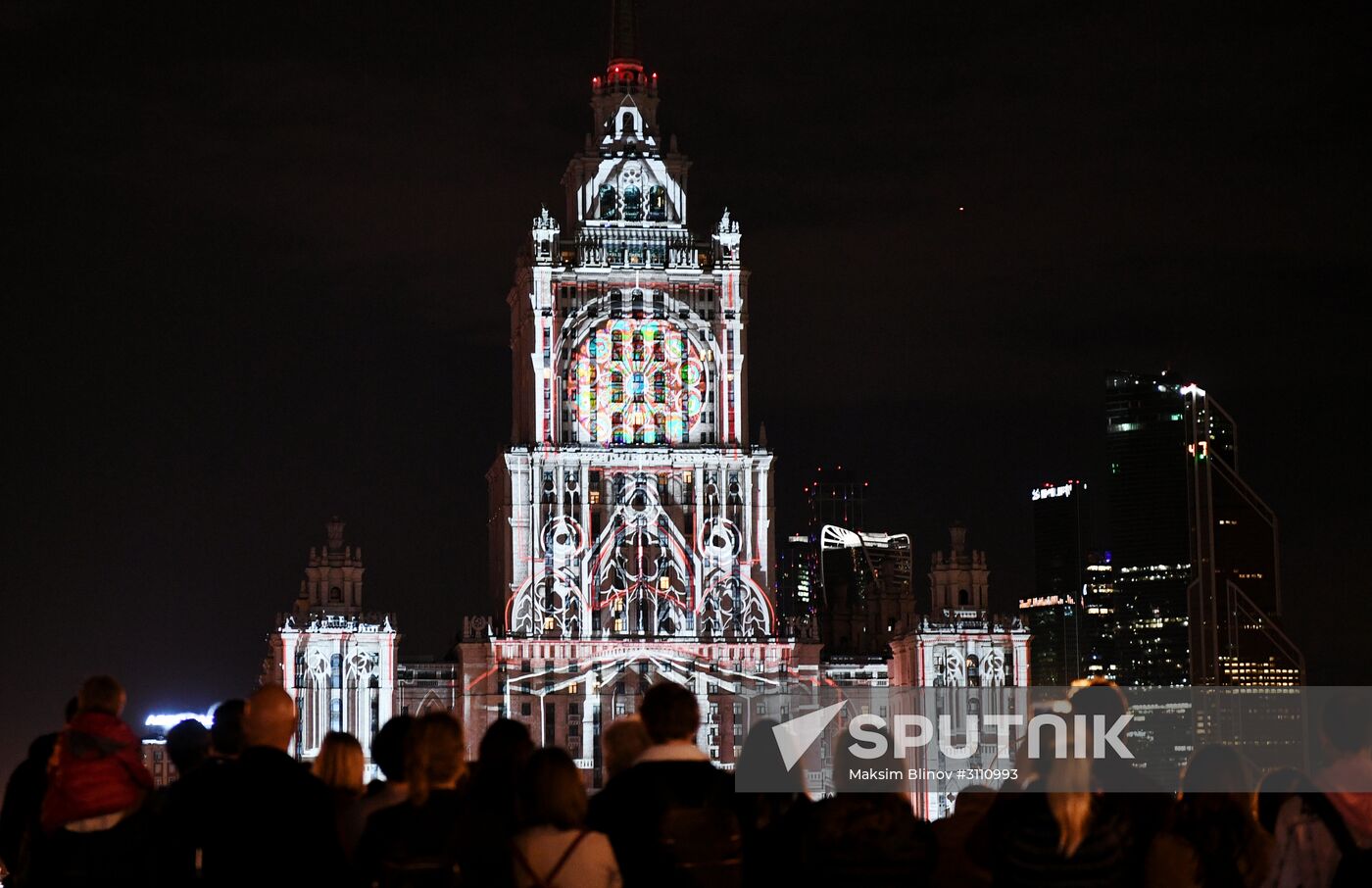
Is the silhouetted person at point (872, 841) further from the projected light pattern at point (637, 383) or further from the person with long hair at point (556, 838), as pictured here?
the projected light pattern at point (637, 383)

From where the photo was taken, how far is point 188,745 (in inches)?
789

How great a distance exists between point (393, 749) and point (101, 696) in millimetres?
2285

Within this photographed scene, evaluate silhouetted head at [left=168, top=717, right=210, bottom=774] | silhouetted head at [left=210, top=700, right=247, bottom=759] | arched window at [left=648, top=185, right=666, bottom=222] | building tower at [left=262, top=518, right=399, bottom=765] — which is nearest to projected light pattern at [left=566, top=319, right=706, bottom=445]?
arched window at [left=648, top=185, right=666, bottom=222]

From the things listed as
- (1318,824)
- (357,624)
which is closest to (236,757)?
(1318,824)

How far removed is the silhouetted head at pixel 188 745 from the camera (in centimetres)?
1995

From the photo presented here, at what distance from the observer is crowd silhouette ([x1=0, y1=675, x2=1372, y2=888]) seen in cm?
1634

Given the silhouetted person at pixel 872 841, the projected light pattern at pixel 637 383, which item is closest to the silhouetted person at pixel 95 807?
the silhouetted person at pixel 872 841

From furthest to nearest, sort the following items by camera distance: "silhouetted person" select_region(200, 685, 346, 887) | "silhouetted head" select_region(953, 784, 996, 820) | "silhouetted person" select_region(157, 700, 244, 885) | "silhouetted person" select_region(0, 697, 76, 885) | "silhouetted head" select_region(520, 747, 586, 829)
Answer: "silhouetted head" select_region(953, 784, 996, 820)
"silhouetted person" select_region(0, 697, 76, 885)
"silhouetted person" select_region(157, 700, 244, 885)
"silhouetted person" select_region(200, 685, 346, 887)
"silhouetted head" select_region(520, 747, 586, 829)

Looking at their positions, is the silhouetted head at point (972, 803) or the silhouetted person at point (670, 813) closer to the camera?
the silhouetted person at point (670, 813)

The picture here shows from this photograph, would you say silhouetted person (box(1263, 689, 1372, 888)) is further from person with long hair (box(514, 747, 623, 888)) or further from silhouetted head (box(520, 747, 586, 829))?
silhouetted head (box(520, 747, 586, 829))

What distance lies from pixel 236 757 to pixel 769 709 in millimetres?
79482

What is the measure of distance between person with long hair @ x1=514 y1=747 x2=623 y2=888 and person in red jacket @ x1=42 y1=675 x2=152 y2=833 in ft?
9.58

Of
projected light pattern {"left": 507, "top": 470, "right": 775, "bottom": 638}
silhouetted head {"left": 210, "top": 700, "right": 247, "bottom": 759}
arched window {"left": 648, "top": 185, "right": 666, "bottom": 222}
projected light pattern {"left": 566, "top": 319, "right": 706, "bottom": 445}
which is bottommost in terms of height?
silhouetted head {"left": 210, "top": 700, "right": 247, "bottom": 759}

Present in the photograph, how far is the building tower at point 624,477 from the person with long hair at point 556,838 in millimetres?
78321
